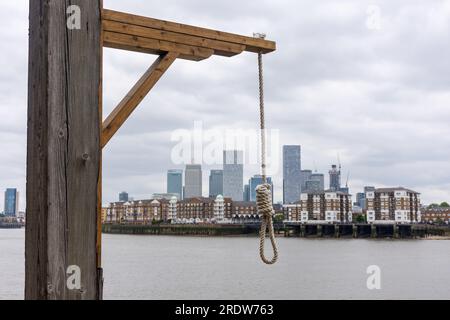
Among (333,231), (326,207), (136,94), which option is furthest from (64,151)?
(326,207)

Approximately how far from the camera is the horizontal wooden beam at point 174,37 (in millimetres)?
4223

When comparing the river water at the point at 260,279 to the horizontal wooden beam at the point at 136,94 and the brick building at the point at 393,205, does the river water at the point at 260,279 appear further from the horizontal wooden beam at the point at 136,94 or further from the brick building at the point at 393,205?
the brick building at the point at 393,205

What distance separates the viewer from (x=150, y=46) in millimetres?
4387

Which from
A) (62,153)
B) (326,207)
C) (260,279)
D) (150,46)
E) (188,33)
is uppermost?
(188,33)

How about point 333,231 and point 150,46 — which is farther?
point 333,231

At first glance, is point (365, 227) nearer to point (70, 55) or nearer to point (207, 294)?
point (207, 294)

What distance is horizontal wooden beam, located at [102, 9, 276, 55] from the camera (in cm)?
423

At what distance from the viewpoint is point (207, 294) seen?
43.1 metres

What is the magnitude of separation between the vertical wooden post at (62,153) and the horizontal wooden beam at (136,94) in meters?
0.52

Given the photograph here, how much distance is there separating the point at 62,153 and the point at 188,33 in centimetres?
162

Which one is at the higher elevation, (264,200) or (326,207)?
(326,207)

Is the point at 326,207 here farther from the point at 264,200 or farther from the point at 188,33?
the point at 188,33

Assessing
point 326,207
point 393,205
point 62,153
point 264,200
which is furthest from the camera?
point 326,207
